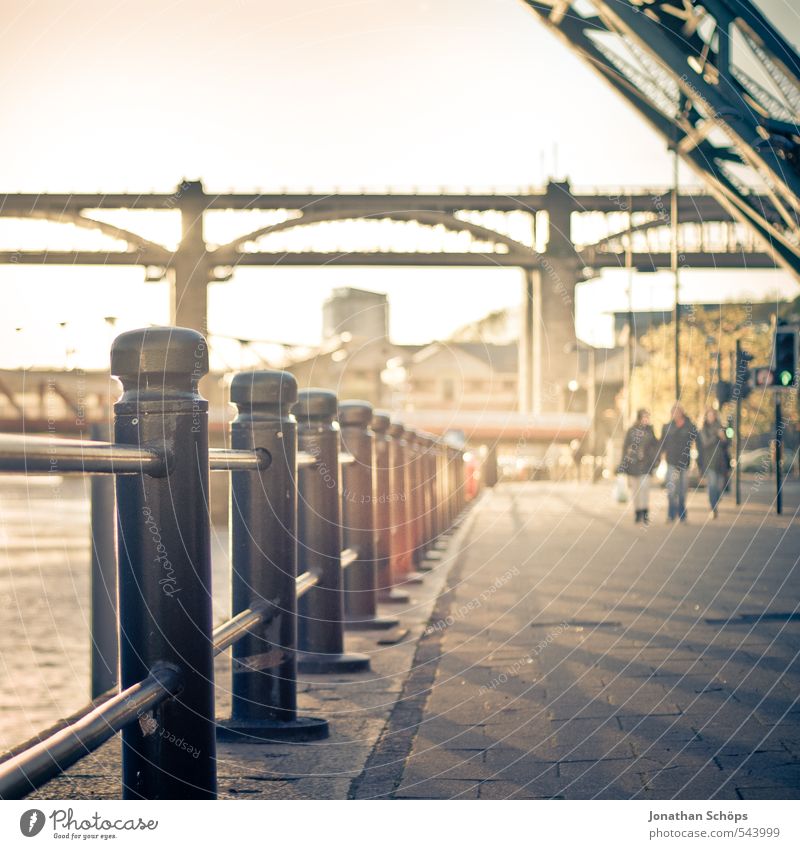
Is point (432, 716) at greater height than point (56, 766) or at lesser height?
lesser

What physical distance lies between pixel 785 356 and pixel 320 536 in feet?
24.6

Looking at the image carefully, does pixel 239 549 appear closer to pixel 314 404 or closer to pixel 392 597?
pixel 314 404

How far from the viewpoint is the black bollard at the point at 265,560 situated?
2.99 metres

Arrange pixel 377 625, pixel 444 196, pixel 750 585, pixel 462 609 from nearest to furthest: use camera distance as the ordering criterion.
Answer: pixel 377 625
pixel 462 609
pixel 750 585
pixel 444 196

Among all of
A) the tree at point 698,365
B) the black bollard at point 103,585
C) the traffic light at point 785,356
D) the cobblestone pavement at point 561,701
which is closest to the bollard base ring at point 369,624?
the cobblestone pavement at point 561,701

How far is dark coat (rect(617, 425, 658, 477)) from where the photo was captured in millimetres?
13305

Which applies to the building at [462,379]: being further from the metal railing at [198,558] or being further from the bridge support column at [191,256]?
the metal railing at [198,558]

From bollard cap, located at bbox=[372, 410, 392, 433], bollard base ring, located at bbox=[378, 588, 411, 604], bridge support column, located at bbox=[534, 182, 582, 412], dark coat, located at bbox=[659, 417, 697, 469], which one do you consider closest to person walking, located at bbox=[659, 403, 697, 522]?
dark coat, located at bbox=[659, 417, 697, 469]

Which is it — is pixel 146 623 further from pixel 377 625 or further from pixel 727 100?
pixel 727 100

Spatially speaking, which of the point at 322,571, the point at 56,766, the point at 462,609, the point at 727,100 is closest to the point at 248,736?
the point at 322,571

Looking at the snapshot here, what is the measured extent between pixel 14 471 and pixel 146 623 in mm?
622

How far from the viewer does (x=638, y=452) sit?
1345 cm

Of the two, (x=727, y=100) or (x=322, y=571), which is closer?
(x=322, y=571)

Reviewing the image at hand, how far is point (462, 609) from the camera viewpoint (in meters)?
6.07
